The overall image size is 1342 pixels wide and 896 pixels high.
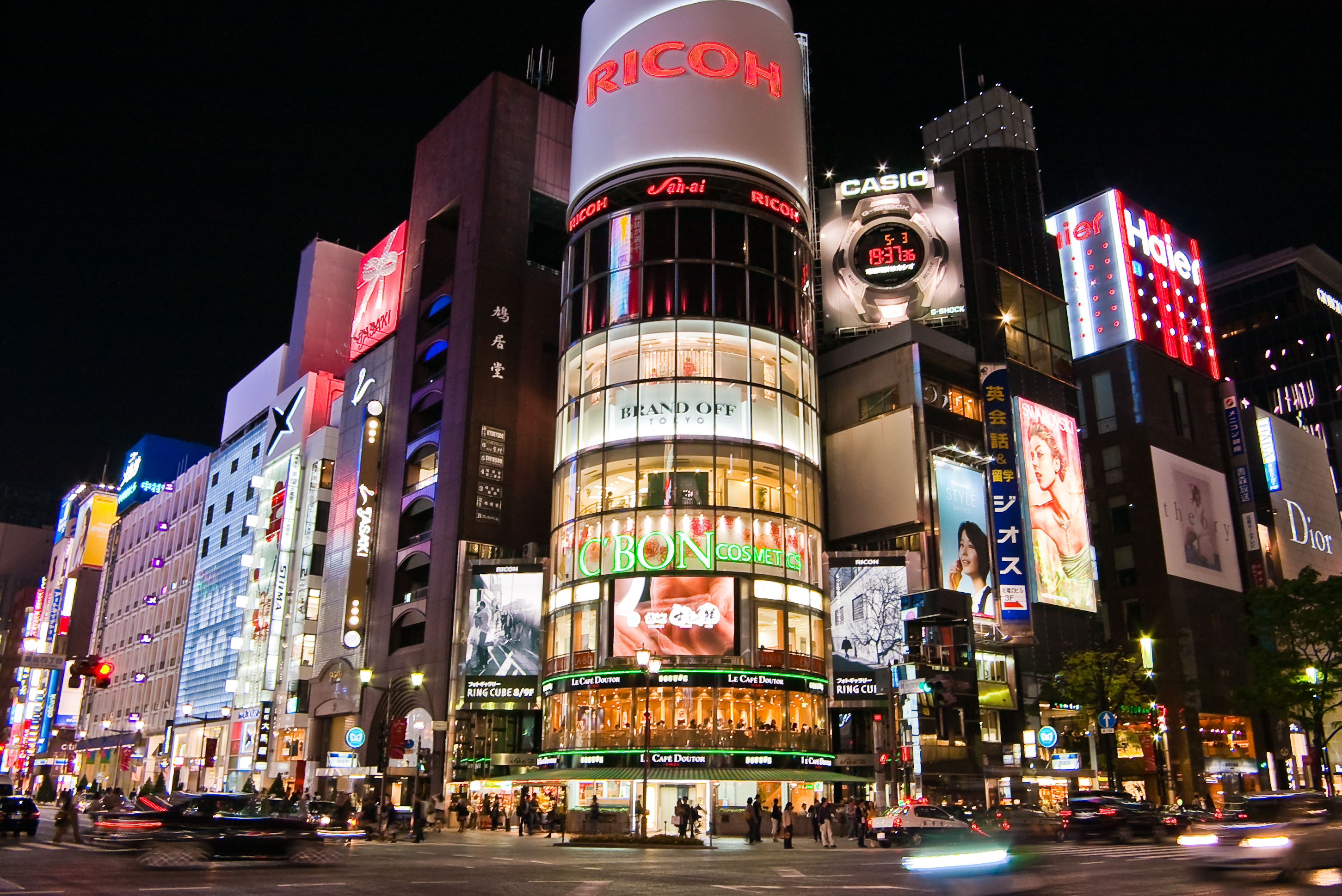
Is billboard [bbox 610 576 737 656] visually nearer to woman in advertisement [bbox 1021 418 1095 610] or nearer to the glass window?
the glass window

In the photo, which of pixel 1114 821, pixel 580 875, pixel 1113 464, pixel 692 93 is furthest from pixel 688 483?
pixel 1113 464

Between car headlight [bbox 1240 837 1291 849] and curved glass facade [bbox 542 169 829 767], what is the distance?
114ft

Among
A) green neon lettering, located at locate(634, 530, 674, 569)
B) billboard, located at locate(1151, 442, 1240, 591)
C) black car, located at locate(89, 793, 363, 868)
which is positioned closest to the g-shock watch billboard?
billboard, located at locate(1151, 442, 1240, 591)

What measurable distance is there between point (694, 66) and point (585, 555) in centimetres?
3202

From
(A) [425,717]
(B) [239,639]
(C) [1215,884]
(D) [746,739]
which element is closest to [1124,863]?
(C) [1215,884]

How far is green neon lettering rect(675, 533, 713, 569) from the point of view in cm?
5547

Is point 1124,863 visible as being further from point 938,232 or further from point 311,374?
point 311,374

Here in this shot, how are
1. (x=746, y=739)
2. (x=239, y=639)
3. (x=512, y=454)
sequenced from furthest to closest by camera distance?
(x=239, y=639) → (x=512, y=454) → (x=746, y=739)

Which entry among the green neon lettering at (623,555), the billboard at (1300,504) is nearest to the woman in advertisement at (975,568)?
the green neon lettering at (623,555)

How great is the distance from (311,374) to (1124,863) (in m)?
80.9

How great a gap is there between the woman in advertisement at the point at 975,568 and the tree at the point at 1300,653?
18185 millimetres

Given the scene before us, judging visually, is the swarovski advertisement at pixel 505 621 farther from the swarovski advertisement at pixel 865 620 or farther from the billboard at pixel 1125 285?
the billboard at pixel 1125 285

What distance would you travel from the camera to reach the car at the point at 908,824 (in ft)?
117

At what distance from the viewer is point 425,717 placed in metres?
61.7
